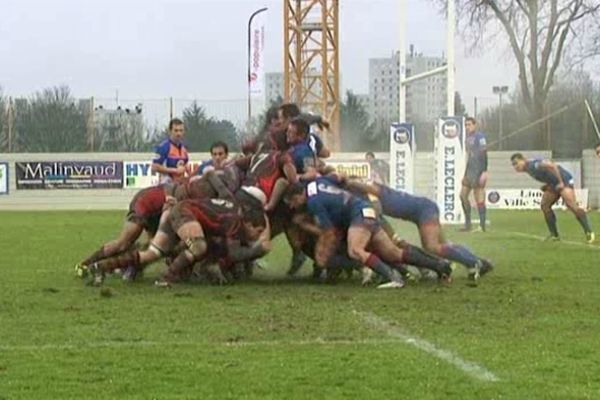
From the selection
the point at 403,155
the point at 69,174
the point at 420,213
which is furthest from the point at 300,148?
the point at 69,174

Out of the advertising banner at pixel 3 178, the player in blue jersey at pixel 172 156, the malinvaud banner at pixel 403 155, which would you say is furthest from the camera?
the advertising banner at pixel 3 178

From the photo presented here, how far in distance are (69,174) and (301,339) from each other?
3471 centimetres

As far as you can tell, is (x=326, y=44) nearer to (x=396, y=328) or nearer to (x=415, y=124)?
(x=415, y=124)

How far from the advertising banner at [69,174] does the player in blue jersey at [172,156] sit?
1045 inches

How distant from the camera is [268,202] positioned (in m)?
12.1

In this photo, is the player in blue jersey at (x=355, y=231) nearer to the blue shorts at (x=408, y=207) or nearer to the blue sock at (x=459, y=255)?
the blue sock at (x=459, y=255)

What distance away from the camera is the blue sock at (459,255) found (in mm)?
12188

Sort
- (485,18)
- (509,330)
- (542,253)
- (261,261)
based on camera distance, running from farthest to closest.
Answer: (485,18) < (542,253) < (261,261) < (509,330)

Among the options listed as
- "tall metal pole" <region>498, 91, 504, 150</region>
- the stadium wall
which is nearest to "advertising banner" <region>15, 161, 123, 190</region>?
the stadium wall

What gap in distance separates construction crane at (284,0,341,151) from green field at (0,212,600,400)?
138 feet

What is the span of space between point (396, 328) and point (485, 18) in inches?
1086

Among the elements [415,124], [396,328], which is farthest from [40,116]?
[396,328]

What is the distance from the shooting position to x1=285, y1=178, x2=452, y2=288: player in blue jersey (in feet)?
37.9

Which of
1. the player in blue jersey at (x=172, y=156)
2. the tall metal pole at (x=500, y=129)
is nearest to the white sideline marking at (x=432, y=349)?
the player in blue jersey at (x=172, y=156)
